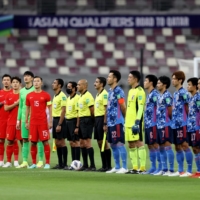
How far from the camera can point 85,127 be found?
16.8 metres

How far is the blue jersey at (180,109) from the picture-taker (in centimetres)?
1492

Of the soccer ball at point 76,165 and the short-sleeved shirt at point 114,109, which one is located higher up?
the short-sleeved shirt at point 114,109

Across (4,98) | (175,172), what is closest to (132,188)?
(175,172)

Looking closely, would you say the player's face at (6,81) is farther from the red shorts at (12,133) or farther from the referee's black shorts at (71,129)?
the referee's black shorts at (71,129)

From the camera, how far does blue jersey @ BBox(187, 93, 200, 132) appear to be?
1468cm

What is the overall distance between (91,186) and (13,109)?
17.8ft

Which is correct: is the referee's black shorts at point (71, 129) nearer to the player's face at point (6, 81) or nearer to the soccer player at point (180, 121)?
the player's face at point (6, 81)

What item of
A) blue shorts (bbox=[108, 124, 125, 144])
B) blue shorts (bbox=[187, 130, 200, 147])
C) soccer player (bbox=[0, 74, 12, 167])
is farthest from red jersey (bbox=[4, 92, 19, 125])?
blue shorts (bbox=[187, 130, 200, 147])

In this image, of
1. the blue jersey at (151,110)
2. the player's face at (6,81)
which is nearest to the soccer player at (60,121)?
the player's face at (6,81)

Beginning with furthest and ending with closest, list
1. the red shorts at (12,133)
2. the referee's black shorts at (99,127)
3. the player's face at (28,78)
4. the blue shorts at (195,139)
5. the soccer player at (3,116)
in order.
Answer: the soccer player at (3,116) < the red shorts at (12,133) < the player's face at (28,78) < the referee's black shorts at (99,127) < the blue shorts at (195,139)

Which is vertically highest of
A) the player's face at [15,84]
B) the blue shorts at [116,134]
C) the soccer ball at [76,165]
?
the player's face at [15,84]

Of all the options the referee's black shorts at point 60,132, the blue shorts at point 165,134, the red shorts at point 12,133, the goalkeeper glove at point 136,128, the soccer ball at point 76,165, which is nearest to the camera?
the goalkeeper glove at point 136,128

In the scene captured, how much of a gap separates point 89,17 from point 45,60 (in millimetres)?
2294

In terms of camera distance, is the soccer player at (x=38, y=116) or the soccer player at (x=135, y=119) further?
the soccer player at (x=38, y=116)
